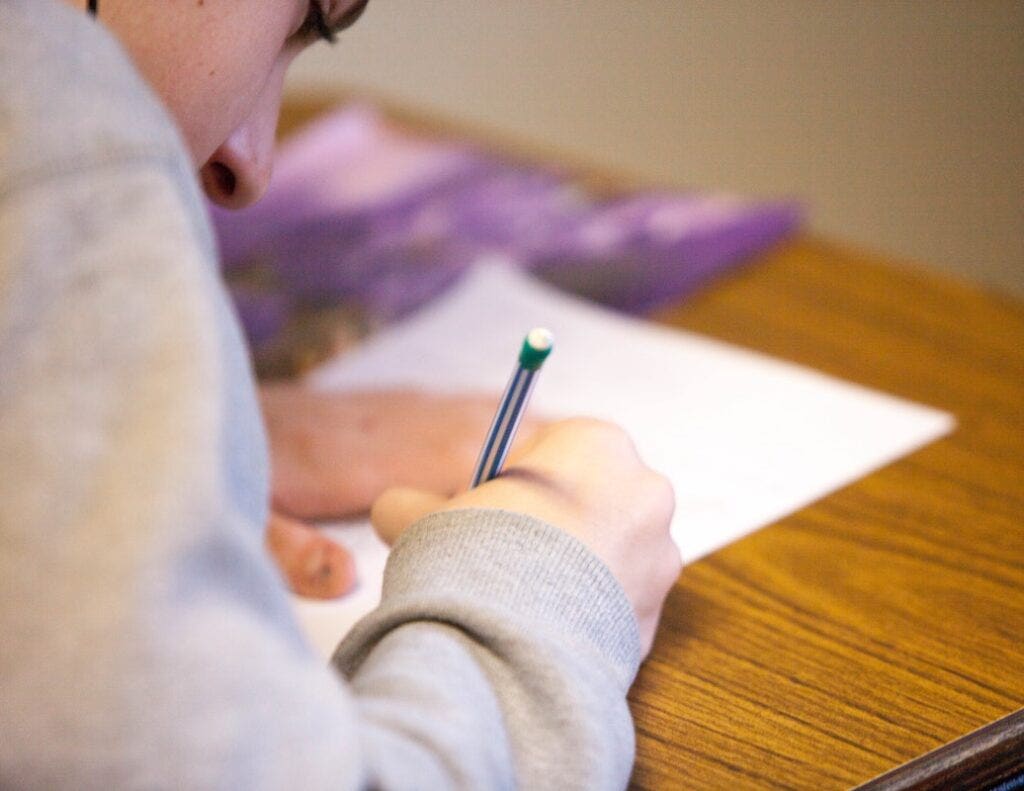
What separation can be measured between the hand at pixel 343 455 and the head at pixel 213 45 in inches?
7.5

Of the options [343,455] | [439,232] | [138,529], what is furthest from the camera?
[439,232]

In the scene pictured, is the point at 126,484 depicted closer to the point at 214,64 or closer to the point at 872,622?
the point at 214,64

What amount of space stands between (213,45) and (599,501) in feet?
0.72

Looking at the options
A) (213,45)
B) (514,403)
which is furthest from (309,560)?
(213,45)

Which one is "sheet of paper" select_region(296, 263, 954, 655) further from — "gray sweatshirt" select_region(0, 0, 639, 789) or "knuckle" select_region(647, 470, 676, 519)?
"gray sweatshirt" select_region(0, 0, 639, 789)

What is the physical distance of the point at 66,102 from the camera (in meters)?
0.35

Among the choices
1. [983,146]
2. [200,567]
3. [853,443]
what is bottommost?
[983,146]

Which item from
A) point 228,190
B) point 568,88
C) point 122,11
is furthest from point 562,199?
point 568,88

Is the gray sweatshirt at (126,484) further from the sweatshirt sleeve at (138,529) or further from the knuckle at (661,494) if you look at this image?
the knuckle at (661,494)

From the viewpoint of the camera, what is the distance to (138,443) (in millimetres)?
340

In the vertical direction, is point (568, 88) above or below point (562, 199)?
below

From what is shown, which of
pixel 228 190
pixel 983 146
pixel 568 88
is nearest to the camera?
pixel 228 190

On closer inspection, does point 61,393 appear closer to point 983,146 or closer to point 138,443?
point 138,443

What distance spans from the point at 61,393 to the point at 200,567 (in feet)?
0.20
